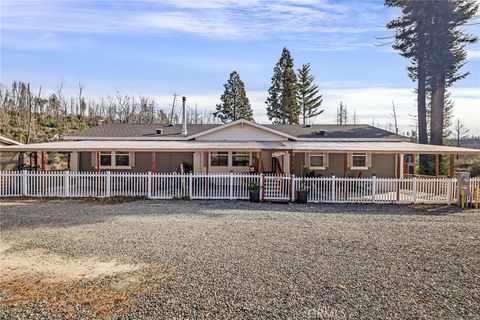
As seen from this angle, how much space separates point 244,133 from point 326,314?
1697 cm

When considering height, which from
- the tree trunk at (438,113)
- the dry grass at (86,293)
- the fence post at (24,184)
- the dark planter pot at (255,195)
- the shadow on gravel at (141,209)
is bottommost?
the dry grass at (86,293)

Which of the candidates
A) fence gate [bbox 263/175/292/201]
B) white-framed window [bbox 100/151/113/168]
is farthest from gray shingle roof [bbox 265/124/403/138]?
white-framed window [bbox 100/151/113/168]

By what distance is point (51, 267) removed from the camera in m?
6.16

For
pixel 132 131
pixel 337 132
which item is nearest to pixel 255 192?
pixel 337 132

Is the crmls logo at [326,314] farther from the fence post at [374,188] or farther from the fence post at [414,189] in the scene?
the fence post at [414,189]

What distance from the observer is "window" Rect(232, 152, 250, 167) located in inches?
801

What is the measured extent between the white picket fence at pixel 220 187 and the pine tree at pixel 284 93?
29.1 metres

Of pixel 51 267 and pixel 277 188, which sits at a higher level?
pixel 277 188

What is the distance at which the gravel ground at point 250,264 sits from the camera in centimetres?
463

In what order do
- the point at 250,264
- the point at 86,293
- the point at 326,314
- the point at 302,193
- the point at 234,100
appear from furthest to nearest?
the point at 234,100
the point at 302,193
the point at 250,264
the point at 86,293
the point at 326,314

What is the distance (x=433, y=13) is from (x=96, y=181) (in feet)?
93.7

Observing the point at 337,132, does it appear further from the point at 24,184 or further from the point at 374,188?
the point at 24,184

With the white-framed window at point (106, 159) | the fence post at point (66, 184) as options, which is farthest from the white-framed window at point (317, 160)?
the fence post at point (66, 184)

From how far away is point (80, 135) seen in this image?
21.4 meters
